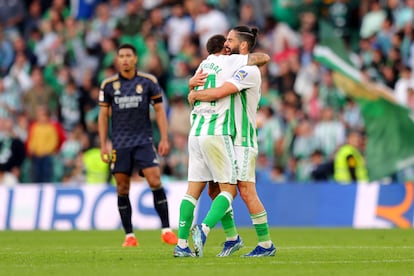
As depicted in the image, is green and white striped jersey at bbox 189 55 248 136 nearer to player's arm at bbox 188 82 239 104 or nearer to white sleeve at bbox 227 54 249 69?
white sleeve at bbox 227 54 249 69

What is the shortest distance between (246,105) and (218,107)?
0.34m

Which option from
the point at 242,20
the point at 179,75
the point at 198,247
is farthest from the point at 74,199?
the point at 198,247

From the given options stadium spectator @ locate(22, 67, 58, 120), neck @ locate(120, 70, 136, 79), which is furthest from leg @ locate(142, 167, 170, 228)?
stadium spectator @ locate(22, 67, 58, 120)

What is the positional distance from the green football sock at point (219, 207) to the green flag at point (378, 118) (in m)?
11.3

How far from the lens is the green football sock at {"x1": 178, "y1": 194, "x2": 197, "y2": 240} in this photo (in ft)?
41.6

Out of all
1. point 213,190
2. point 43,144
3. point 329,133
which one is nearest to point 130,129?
point 213,190

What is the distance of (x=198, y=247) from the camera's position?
12492mm

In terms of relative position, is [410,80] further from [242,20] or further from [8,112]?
[8,112]

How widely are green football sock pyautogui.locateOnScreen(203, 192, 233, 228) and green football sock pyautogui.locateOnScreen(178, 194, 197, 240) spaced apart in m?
0.24

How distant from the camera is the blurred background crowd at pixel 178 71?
24.5m

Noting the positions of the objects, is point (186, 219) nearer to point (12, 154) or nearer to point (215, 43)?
point (215, 43)

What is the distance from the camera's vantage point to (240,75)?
1262 centimetres

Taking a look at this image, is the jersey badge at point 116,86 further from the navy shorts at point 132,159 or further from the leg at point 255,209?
A: the leg at point 255,209

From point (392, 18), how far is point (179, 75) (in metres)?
4.79
